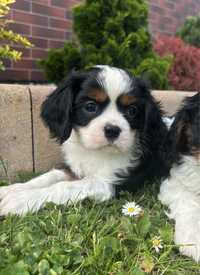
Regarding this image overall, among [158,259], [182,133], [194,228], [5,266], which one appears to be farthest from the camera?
[182,133]

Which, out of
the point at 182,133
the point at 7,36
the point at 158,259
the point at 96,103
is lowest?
the point at 158,259

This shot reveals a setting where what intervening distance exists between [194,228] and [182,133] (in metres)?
0.72

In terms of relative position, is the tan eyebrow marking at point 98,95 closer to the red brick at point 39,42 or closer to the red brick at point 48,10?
the red brick at point 39,42

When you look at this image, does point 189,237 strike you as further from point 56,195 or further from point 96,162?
point 96,162

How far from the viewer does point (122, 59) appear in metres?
4.91

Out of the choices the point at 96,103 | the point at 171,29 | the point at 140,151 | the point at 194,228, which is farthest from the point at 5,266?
the point at 171,29

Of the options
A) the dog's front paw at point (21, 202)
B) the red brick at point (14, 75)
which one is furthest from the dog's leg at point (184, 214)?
the red brick at point (14, 75)

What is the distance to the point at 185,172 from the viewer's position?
9.85 feet

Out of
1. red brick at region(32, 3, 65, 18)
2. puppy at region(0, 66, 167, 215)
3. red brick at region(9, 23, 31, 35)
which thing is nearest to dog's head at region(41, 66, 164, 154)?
puppy at region(0, 66, 167, 215)

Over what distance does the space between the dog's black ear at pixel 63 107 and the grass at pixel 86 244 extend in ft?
2.06

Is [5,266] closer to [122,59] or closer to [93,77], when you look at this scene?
[93,77]

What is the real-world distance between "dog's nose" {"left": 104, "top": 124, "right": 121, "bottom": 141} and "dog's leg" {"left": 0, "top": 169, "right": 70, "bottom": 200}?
2.45 feet

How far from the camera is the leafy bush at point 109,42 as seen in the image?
4.82 metres

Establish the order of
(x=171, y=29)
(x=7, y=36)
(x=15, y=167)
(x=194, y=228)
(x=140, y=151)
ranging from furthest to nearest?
(x=171, y=29) < (x=7, y=36) < (x=15, y=167) < (x=140, y=151) < (x=194, y=228)
